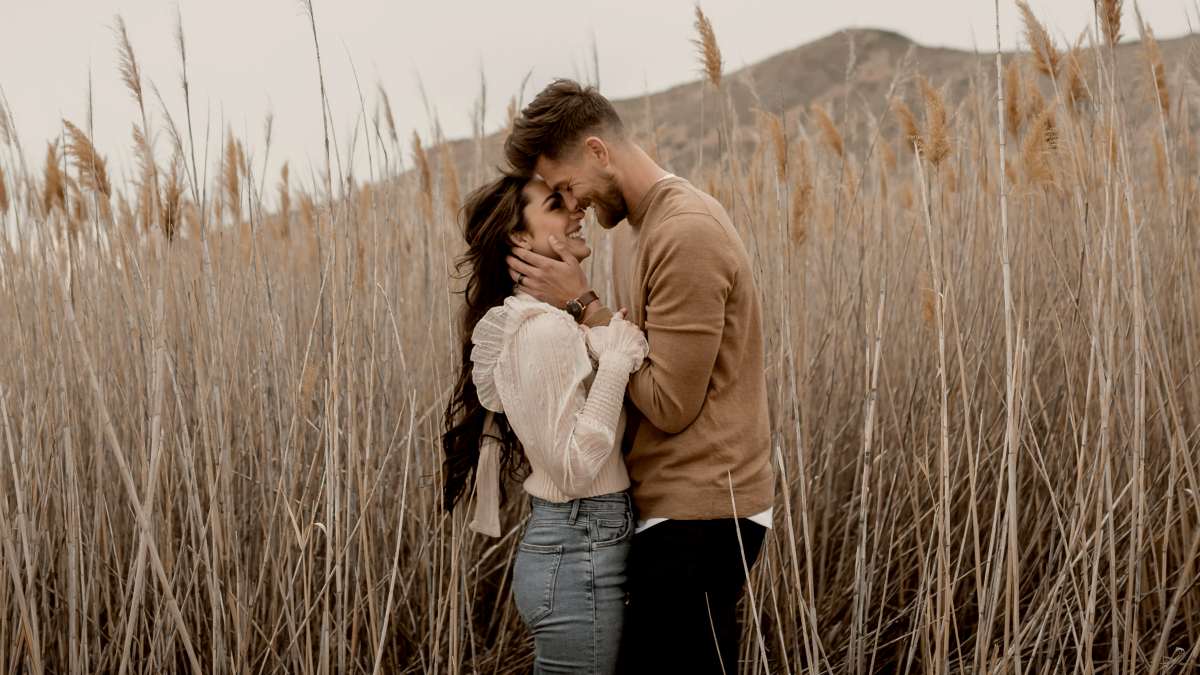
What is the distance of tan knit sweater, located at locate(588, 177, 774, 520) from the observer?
4.37 ft

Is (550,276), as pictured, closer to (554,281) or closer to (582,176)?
(554,281)

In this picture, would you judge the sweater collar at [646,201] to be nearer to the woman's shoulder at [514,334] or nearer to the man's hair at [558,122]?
the man's hair at [558,122]

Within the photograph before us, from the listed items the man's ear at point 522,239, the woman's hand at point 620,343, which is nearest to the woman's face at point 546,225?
the man's ear at point 522,239

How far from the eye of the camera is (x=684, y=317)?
4.36 feet

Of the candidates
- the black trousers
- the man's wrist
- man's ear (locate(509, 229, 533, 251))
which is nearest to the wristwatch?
the man's wrist

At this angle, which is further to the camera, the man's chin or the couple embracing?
the man's chin

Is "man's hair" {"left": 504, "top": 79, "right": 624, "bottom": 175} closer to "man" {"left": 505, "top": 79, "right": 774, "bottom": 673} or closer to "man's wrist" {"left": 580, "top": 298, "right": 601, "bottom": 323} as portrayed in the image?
"man" {"left": 505, "top": 79, "right": 774, "bottom": 673}

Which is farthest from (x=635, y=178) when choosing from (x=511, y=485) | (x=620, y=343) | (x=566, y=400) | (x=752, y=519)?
(x=511, y=485)

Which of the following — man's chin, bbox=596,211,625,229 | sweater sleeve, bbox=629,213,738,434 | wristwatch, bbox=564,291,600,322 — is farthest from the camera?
man's chin, bbox=596,211,625,229

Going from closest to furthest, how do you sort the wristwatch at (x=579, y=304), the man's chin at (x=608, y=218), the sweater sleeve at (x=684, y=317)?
the sweater sleeve at (x=684, y=317) → the wristwatch at (x=579, y=304) → the man's chin at (x=608, y=218)

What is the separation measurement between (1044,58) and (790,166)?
50 centimetres

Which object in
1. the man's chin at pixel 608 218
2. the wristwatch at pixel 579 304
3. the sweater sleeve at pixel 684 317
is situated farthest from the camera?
the man's chin at pixel 608 218

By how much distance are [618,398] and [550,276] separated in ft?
0.75

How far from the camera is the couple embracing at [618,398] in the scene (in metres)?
1.34
